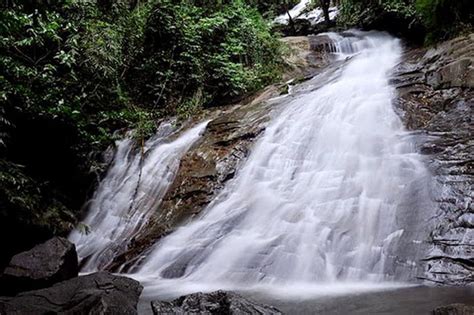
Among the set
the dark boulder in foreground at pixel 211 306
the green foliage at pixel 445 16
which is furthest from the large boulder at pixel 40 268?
the green foliage at pixel 445 16

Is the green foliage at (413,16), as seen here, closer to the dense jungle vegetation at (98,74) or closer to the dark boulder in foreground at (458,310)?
the dense jungle vegetation at (98,74)

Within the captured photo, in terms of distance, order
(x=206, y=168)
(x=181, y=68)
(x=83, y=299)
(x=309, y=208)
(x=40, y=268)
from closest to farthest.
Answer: (x=83, y=299), (x=40, y=268), (x=309, y=208), (x=206, y=168), (x=181, y=68)

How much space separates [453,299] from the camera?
346 cm

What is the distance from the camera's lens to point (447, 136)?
601cm

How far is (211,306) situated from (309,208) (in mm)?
3101

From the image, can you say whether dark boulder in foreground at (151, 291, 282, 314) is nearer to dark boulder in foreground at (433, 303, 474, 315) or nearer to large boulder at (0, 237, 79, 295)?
dark boulder in foreground at (433, 303, 474, 315)

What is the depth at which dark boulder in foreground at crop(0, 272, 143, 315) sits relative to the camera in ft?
10.9

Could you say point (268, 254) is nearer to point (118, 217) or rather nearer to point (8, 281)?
point (8, 281)

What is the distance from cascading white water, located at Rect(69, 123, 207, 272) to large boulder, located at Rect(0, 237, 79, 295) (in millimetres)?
1447

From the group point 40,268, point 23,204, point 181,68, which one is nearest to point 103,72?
point 181,68

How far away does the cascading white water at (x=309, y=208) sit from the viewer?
4.89 m

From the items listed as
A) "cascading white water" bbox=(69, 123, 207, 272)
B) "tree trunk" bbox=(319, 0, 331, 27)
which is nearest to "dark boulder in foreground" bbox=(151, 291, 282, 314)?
"cascading white water" bbox=(69, 123, 207, 272)

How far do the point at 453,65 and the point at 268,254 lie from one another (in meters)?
4.94

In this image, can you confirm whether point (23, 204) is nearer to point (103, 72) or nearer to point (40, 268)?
point (40, 268)
